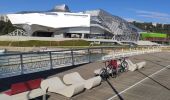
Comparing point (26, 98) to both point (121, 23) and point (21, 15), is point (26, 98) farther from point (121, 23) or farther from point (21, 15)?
point (121, 23)

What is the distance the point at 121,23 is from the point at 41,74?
118 meters

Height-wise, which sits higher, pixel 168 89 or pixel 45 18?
pixel 45 18

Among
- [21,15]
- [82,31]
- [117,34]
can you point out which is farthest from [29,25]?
[117,34]

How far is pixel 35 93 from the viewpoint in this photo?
28.8 feet

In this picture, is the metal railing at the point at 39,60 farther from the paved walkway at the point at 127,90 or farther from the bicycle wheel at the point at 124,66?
the bicycle wheel at the point at 124,66

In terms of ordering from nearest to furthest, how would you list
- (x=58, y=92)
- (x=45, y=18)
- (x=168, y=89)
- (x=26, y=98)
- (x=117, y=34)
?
(x=26, y=98) < (x=58, y=92) < (x=168, y=89) < (x=45, y=18) < (x=117, y=34)

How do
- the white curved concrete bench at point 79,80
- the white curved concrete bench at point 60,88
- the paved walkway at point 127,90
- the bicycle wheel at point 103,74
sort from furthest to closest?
the bicycle wheel at point 103,74
the white curved concrete bench at point 79,80
the paved walkway at point 127,90
the white curved concrete bench at point 60,88

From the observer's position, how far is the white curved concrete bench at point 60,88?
10167mm

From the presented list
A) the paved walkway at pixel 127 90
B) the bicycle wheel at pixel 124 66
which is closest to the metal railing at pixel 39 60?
the paved walkway at pixel 127 90

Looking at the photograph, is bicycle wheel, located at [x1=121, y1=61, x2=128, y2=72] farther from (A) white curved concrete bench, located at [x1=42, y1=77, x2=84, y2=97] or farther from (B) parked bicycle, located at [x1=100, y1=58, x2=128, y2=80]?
(A) white curved concrete bench, located at [x1=42, y1=77, x2=84, y2=97]

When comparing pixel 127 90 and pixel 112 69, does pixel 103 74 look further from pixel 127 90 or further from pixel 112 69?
pixel 127 90

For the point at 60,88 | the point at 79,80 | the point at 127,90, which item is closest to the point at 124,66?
the point at 127,90

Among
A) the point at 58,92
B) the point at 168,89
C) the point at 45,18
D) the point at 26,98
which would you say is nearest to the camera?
the point at 26,98

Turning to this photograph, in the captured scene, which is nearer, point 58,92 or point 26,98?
point 26,98
